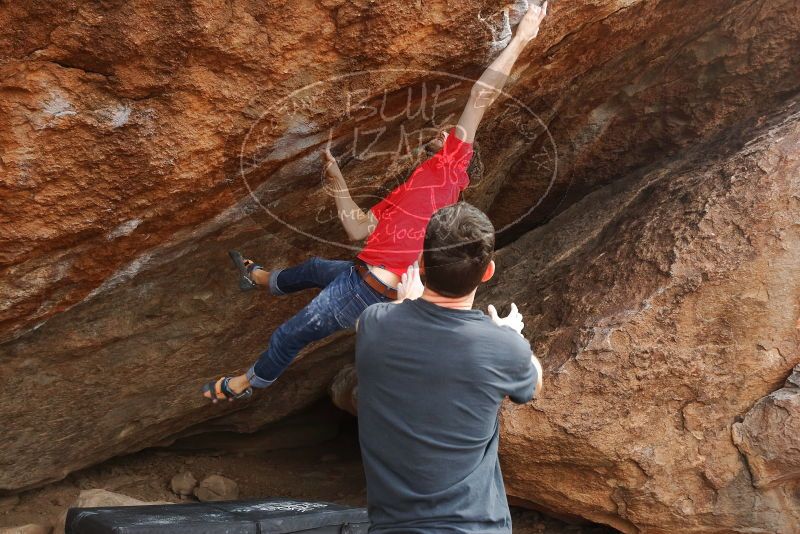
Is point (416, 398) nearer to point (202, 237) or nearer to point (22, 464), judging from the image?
point (202, 237)

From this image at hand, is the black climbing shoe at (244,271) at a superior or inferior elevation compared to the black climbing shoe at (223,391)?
superior

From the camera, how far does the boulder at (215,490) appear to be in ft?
17.3

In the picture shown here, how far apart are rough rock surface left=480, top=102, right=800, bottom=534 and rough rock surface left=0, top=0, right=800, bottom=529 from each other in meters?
0.02

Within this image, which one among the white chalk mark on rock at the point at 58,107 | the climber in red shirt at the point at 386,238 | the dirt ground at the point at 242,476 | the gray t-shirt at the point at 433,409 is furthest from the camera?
the dirt ground at the point at 242,476

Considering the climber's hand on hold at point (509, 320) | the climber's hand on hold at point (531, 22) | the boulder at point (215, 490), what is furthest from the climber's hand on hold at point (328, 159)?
the boulder at point (215, 490)

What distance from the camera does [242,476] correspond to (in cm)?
569

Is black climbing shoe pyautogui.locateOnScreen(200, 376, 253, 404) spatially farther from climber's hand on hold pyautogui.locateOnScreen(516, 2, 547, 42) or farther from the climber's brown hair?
climber's hand on hold pyautogui.locateOnScreen(516, 2, 547, 42)

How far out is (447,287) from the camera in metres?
2.16

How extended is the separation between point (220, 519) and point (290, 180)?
1.52 meters

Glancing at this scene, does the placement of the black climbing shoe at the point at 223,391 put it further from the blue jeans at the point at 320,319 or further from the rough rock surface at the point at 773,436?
the rough rock surface at the point at 773,436

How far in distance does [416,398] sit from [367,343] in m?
0.20

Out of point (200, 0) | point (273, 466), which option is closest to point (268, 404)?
point (273, 466)

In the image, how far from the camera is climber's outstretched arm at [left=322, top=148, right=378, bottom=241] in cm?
352

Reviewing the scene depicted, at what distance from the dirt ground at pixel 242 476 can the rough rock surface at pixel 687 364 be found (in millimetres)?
857
